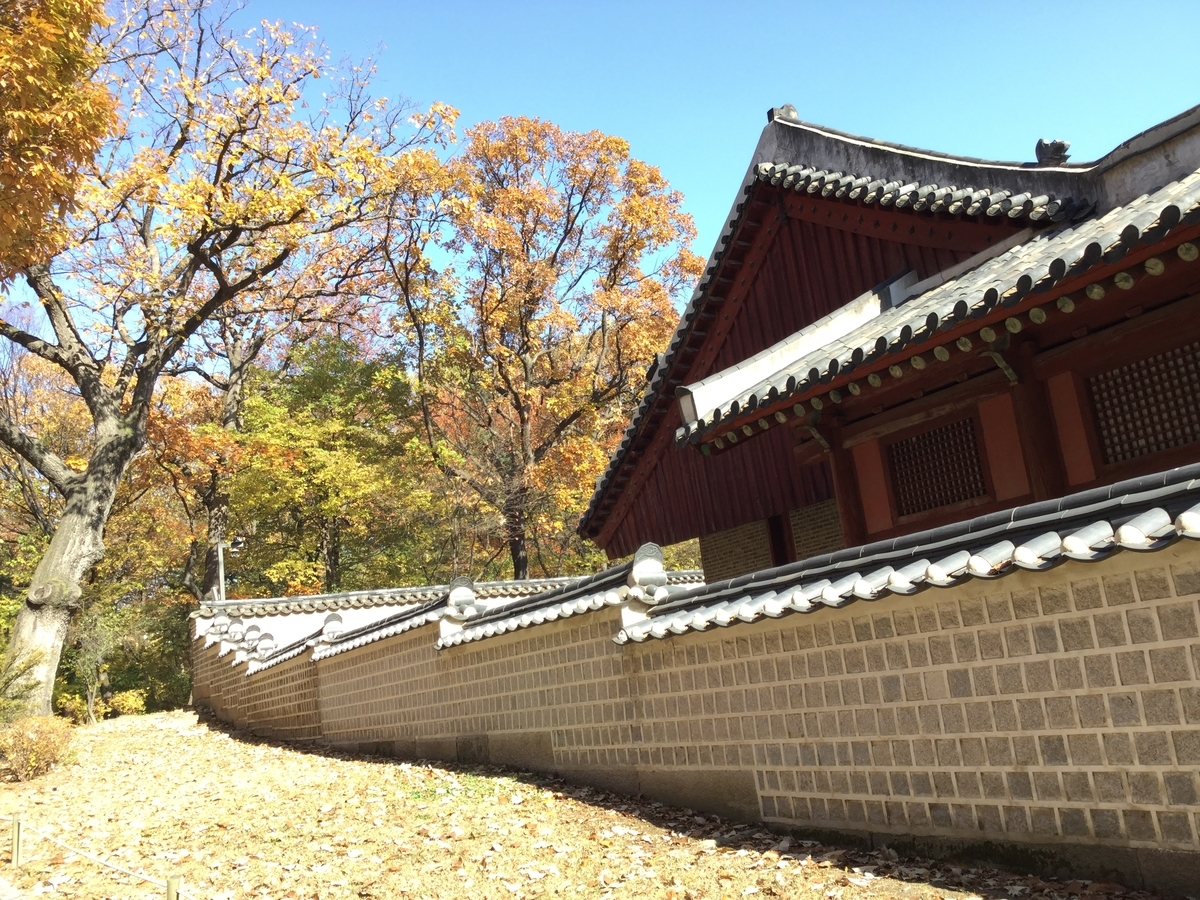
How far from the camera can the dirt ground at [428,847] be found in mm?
5703

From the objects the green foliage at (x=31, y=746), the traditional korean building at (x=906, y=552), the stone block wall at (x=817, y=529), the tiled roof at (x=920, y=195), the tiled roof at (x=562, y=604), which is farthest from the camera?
the green foliage at (x=31, y=746)

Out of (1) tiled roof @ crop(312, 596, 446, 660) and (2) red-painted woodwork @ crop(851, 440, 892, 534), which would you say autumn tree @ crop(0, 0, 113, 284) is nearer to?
(1) tiled roof @ crop(312, 596, 446, 660)

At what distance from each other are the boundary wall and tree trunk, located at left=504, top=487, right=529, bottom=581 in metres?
16.1

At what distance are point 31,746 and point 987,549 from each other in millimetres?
11973

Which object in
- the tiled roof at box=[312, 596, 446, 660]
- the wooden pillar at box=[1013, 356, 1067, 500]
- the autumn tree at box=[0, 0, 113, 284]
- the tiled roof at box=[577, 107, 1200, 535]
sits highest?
the autumn tree at box=[0, 0, 113, 284]

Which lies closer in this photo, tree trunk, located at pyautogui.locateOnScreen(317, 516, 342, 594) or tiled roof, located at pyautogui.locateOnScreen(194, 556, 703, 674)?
tiled roof, located at pyautogui.locateOnScreen(194, 556, 703, 674)

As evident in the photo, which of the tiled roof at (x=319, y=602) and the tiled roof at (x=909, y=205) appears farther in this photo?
the tiled roof at (x=319, y=602)

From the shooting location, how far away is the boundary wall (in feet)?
15.0

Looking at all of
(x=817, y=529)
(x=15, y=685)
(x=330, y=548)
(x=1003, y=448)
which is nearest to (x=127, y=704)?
(x=330, y=548)

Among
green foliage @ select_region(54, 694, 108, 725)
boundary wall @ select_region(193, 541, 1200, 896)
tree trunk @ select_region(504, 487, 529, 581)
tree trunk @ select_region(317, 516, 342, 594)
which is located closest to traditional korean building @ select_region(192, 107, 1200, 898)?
boundary wall @ select_region(193, 541, 1200, 896)

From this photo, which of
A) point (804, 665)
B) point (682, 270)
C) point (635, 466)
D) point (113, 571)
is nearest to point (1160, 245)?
point (804, 665)

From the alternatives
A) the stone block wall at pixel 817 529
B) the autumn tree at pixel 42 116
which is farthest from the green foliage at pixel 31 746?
the stone block wall at pixel 817 529

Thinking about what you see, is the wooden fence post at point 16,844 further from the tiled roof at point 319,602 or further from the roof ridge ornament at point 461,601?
the tiled roof at point 319,602

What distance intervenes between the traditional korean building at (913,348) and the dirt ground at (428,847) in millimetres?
3317
